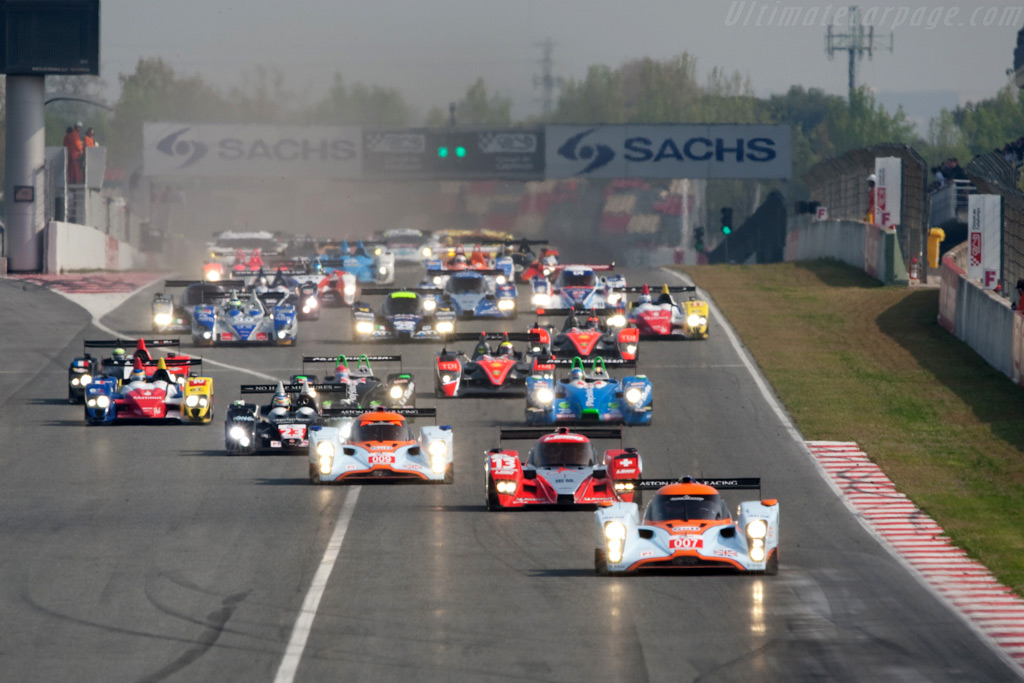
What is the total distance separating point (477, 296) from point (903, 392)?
15.8m

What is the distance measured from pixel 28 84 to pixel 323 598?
50547mm

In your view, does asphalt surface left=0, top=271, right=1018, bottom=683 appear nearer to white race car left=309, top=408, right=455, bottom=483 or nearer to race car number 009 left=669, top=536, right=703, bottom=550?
white race car left=309, top=408, right=455, bottom=483

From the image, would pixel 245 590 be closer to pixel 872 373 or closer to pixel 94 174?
pixel 872 373

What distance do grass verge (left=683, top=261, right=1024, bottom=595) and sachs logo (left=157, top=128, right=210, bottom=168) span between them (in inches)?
1577

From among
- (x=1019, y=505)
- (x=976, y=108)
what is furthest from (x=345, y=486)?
(x=976, y=108)

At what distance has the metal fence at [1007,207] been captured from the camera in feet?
126

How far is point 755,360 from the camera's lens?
43.2m

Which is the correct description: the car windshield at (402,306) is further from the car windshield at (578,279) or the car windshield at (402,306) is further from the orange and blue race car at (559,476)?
the orange and blue race car at (559,476)

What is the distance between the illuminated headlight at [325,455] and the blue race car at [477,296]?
2264cm

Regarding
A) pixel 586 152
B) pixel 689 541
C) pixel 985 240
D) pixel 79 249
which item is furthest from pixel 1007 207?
pixel 586 152

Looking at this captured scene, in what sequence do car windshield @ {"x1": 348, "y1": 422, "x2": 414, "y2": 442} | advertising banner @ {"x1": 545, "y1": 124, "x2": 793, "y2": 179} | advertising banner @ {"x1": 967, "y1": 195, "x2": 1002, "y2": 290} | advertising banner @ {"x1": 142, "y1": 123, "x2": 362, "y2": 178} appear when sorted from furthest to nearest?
advertising banner @ {"x1": 142, "y1": 123, "x2": 362, "y2": 178}
advertising banner @ {"x1": 545, "y1": 124, "x2": 793, "y2": 179}
advertising banner @ {"x1": 967, "y1": 195, "x2": 1002, "y2": 290}
car windshield @ {"x1": 348, "y1": 422, "x2": 414, "y2": 442}

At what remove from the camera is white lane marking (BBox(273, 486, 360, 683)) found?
1605 cm

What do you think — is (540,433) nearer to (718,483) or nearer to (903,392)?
(718,483)

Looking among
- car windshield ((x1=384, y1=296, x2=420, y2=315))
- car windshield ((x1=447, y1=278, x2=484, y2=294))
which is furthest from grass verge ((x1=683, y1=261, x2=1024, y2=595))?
car windshield ((x1=384, y1=296, x2=420, y2=315))
